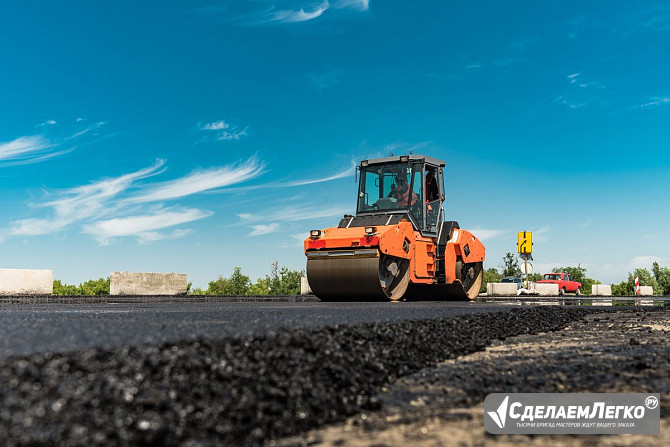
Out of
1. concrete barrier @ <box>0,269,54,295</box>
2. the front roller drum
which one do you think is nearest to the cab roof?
the front roller drum

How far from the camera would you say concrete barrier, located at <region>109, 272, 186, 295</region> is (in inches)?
625

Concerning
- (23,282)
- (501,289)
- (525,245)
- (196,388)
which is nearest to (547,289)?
(525,245)

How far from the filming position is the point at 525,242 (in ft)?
90.1

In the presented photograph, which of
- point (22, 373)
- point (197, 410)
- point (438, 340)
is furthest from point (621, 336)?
point (22, 373)

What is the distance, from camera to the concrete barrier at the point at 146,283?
15867mm

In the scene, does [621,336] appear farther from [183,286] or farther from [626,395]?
[183,286]

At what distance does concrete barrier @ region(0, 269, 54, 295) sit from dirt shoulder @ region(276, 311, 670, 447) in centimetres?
1295

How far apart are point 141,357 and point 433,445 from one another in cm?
123

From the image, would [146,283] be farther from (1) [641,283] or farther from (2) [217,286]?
(1) [641,283]

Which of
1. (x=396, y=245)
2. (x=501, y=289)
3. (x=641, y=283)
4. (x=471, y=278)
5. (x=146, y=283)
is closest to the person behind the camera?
(x=396, y=245)

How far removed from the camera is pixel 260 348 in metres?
2.78

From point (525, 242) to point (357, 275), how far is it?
743 inches

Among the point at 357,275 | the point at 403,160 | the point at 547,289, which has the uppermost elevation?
the point at 403,160

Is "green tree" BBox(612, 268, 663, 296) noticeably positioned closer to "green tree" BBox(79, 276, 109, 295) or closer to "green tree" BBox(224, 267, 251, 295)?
"green tree" BBox(224, 267, 251, 295)
